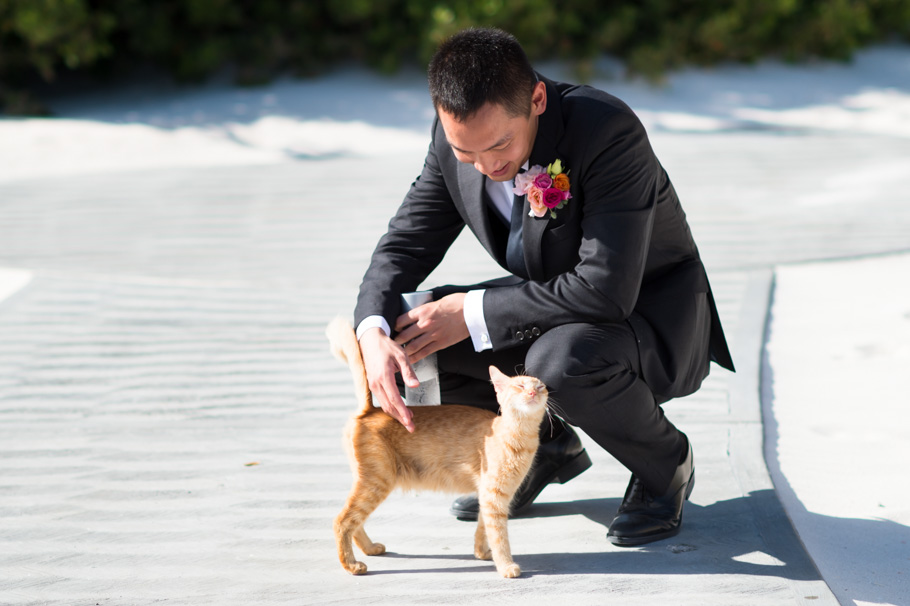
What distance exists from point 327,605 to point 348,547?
187 millimetres

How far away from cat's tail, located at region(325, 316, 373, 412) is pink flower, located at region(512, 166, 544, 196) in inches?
24.7

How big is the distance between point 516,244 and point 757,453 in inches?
47.8

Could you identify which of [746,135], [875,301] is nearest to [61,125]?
[746,135]

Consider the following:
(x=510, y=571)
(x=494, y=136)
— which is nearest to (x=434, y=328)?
(x=494, y=136)

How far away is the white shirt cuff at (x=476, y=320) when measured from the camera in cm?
257

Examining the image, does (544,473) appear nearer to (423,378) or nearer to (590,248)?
(423,378)

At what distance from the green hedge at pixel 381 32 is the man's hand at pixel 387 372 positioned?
262 inches

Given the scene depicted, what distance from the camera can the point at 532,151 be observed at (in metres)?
2.59

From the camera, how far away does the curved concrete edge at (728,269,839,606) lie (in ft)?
7.97

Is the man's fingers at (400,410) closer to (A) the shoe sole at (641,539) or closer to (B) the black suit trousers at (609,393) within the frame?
(B) the black suit trousers at (609,393)

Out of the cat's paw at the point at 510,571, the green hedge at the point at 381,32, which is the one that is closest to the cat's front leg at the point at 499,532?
the cat's paw at the point at 510,571

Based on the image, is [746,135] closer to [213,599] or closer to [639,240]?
[639,240]

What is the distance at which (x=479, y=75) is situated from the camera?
92.3 inches

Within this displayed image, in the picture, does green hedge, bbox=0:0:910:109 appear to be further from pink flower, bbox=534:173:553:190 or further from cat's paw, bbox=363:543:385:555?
cat's paw, bbox=363:543:385:555
